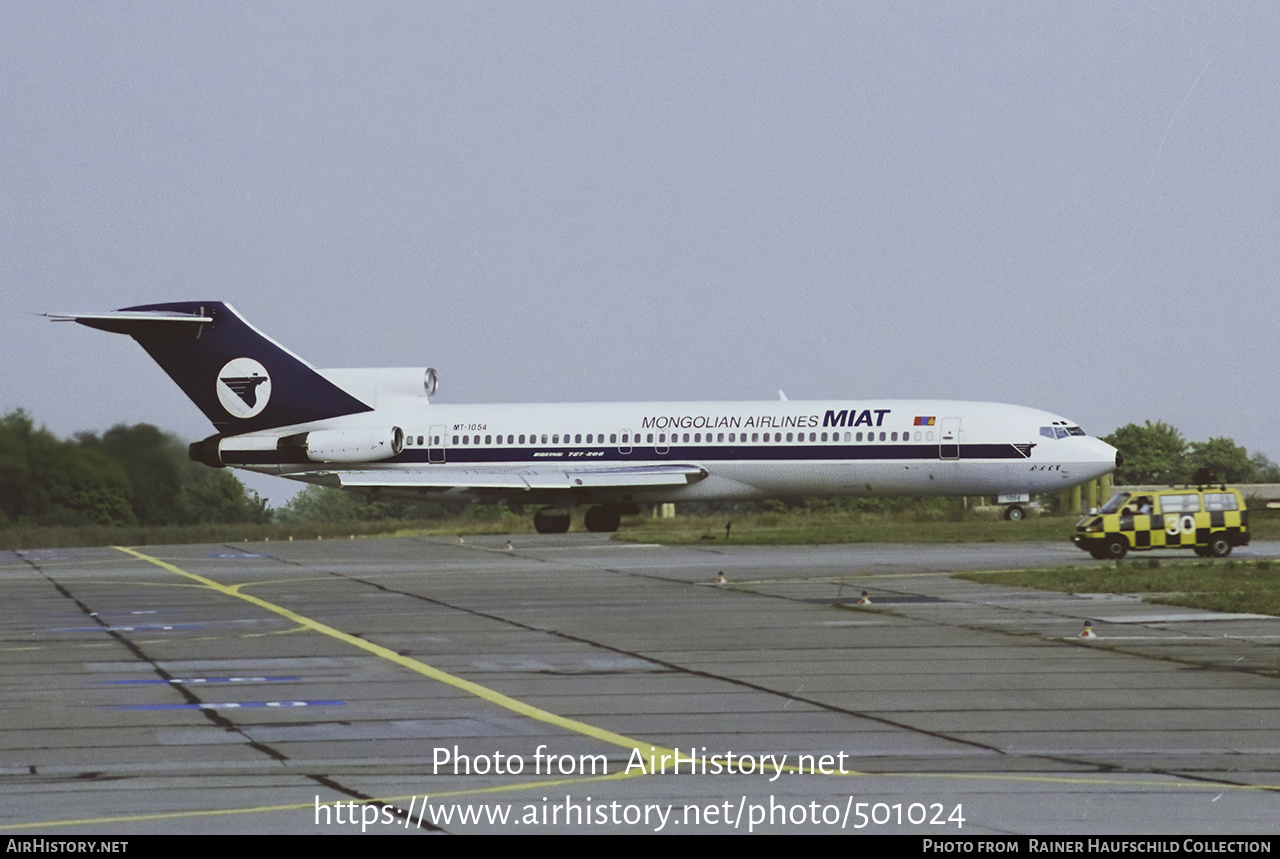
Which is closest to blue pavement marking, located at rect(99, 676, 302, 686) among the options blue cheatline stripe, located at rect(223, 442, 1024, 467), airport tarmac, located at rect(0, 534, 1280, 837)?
airport tarmac, located at rect(0, 534, 1280, 837)

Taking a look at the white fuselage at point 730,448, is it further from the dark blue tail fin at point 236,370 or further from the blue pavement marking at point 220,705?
the blue pavement marking at point 220,705

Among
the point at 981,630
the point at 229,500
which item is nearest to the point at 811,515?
the point at 229,500

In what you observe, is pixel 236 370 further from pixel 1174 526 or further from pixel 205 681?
pixel 205 681

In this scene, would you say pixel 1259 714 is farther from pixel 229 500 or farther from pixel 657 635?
pixel 229 500

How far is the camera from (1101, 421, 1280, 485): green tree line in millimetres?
117438

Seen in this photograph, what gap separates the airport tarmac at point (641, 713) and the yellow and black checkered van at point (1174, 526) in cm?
869

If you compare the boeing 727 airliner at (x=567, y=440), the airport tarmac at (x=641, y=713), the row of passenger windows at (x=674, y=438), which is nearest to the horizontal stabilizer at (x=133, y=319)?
the boeing 727 airliner at (x=567, y=440)

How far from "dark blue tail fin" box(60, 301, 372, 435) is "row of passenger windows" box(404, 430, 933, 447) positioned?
405 centimetres

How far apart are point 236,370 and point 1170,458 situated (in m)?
82.6

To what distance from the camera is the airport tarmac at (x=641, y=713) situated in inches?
382

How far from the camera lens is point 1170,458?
11962 cm

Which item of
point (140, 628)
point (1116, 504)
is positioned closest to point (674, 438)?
point (1116, 504)

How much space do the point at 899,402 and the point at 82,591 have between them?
27.3m

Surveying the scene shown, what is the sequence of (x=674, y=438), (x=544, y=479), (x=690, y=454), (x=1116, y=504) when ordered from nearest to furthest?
(x=1116, y=504) < (x=690, y=454) < (x=674, y=438) < (x=544, y=479)
